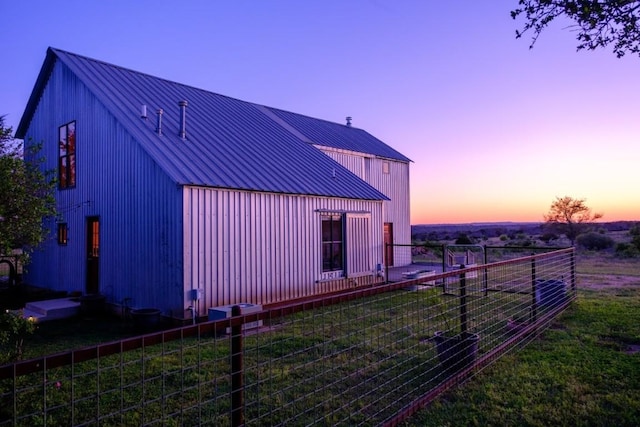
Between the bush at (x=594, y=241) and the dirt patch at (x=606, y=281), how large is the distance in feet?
56.8

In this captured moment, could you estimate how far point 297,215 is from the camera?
11.0m

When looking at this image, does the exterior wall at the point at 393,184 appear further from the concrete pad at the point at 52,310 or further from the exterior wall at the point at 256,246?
the concrete pad at the point at 52,310

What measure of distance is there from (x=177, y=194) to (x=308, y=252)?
4058 mm

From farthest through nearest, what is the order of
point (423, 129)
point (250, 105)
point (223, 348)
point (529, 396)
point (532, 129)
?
point (423, 129), point (250, 105), point (532, 129), point (223, 348), point (529, 396)

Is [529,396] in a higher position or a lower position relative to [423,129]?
lower

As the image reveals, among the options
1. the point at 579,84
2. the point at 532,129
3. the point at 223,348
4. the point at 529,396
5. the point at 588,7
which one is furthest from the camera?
the point at 532,129

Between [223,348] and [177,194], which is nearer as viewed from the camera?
[223,348]

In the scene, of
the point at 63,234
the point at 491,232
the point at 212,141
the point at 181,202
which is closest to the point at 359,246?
the point at 212,141

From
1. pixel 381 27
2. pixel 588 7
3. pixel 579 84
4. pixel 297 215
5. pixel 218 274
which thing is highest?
pixel 381 27

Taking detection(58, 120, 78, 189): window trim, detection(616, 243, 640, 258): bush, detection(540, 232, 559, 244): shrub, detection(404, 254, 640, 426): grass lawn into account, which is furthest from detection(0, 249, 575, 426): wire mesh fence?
detection(540, 232, 559, 244): shrub

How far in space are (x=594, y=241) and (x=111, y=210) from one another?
33.3 metres

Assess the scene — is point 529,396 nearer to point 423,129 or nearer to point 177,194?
point 177,194

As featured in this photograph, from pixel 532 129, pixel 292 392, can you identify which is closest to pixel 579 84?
pixel 532 129

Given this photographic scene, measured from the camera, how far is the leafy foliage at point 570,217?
111ft
